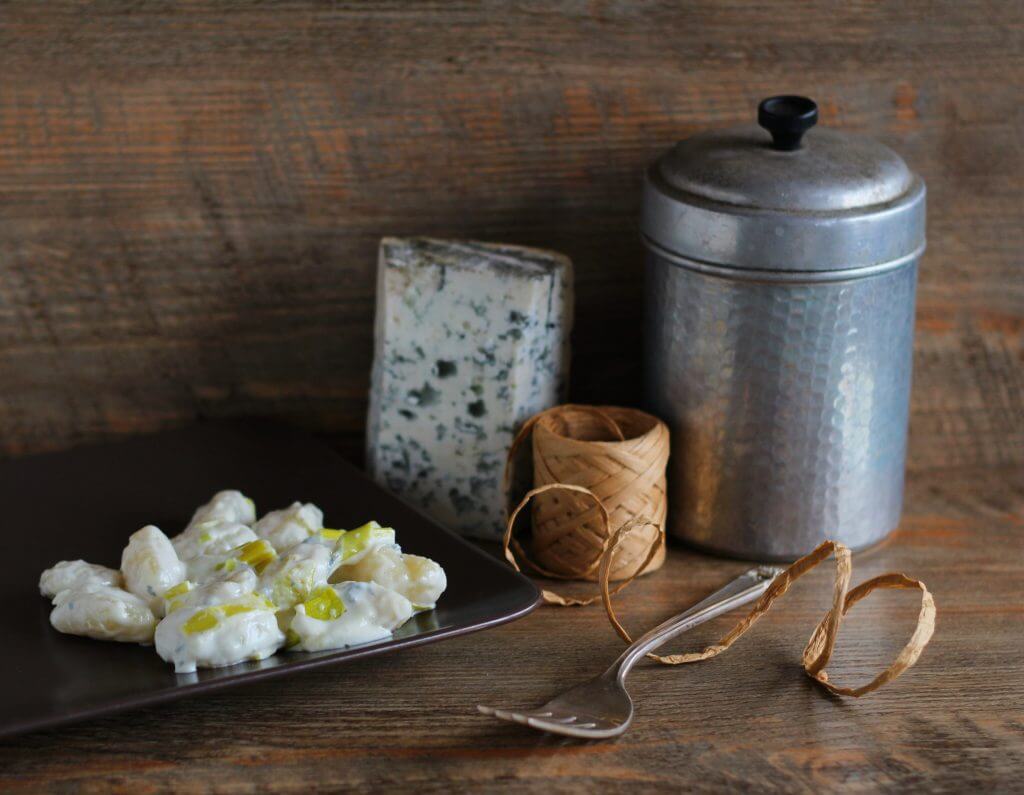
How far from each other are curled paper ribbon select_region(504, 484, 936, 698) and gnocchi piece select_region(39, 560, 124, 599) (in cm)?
32

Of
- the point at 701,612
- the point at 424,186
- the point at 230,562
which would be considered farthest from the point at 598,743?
the point at 424,186

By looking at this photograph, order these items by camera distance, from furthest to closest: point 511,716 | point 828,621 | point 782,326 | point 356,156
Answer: point 356,156
point 782,326
point 828,621
point 511,716

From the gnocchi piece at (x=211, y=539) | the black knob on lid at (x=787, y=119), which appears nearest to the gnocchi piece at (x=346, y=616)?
the gnocchi piece at (x=211, y=539)

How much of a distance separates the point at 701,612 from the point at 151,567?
431 mm

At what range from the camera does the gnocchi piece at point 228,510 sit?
105 cm

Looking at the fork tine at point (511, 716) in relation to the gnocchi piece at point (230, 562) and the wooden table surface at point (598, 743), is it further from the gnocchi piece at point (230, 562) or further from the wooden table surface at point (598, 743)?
the gnocchi piece at point (230, 562)

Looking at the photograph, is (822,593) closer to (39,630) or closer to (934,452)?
(934,452)

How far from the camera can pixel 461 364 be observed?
1.13 metres

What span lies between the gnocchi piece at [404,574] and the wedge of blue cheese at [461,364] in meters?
0.21

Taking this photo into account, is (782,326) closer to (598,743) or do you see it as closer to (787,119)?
(787,119)

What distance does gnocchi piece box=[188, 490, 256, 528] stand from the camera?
1.05 meters

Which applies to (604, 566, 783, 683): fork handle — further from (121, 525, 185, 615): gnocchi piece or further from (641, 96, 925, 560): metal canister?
(121, 525, 185, 615): gnocchi piece

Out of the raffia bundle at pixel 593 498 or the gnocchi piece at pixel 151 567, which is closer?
the gnocchi piece at pixel 151 567

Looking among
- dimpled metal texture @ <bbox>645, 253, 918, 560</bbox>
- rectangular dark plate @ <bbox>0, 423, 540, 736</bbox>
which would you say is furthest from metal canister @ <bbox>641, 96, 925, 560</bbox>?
rectangular dark plate @ <bbox>0, 423, 540, 736</bbox>
